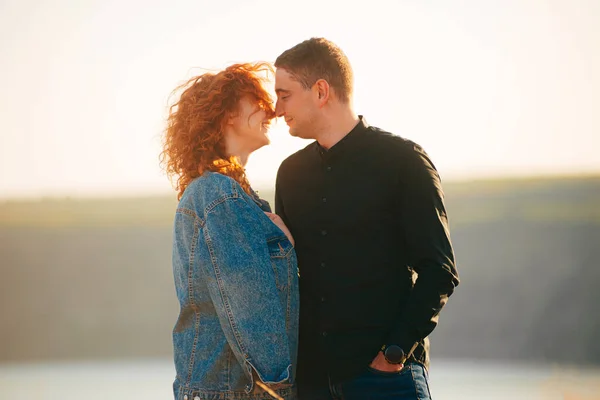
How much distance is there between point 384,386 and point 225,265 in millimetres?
647

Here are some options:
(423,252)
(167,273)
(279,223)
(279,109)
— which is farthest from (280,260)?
(167,273)

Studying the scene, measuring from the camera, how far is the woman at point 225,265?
8.91 feet

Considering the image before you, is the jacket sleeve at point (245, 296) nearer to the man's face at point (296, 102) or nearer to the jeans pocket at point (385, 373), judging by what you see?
the jeans pocket at point (385, 373)

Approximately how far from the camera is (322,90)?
10.3 ft

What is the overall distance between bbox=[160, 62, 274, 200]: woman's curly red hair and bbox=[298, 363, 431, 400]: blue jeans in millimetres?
723

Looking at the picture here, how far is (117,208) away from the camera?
57.7 ft

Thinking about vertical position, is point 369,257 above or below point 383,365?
above

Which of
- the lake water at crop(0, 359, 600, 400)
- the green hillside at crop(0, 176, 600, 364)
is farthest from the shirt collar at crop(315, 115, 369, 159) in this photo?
the green hillside at crop(0, 176, 600, 364)

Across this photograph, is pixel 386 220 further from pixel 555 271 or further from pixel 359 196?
pixel 555 271

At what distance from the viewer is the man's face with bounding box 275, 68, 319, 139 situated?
10.2ft

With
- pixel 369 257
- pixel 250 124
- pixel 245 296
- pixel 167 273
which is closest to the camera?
pixel 245 296

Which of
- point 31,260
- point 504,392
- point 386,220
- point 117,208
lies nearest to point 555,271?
point 504,392

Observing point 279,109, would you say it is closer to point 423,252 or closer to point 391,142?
point 391,142

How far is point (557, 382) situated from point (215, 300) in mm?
9325
